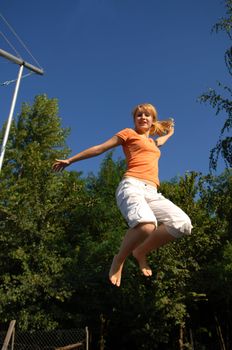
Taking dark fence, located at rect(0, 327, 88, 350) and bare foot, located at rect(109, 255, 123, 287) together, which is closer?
bare foot, located at rect(109, 255, 123, 287)

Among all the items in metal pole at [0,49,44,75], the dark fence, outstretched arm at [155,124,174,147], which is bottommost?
the dark fence

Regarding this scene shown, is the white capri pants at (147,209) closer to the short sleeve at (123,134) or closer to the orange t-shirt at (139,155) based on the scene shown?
the orange t-shirt at (139,155)

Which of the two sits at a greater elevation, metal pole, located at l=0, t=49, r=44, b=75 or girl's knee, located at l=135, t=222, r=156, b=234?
metal pole, located at l=0, t=49, r=44, b=75

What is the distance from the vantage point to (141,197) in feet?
10.4

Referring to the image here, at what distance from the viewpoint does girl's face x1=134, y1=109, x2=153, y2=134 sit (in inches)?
140

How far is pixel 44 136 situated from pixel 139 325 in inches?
429

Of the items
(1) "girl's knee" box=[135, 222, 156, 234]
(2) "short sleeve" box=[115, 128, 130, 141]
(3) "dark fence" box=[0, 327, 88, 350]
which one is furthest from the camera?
(3) "dark fence" box=[0, 327, 88, 350]

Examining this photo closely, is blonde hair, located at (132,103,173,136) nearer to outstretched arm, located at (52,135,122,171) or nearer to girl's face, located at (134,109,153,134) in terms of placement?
girl's face, located at (134,109,153,134)

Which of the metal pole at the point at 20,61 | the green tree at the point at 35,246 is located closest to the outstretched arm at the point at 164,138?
the metal pole at the point at 20,61

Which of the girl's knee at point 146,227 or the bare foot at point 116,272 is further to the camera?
the bare foot at point 116,272

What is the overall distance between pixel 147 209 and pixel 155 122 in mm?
994

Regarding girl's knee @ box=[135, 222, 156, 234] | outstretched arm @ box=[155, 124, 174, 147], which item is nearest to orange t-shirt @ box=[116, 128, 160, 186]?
outstretched arm @ box=[155, 124, 174, 147]

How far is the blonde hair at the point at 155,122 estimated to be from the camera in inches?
140

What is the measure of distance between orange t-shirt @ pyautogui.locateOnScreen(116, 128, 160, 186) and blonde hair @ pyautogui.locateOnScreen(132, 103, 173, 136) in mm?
196
